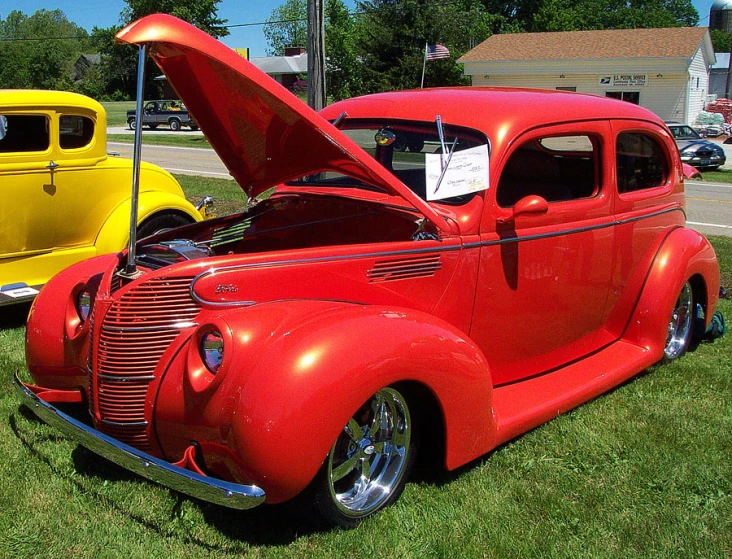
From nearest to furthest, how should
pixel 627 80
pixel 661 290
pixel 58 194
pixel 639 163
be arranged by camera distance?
pixel 661 290 < pixel 639 163 < pixel 58 194 < pixel 627 80

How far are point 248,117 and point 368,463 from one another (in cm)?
179

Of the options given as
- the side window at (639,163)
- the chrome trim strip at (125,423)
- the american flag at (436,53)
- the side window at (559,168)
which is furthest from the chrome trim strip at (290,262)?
the american flag at (436,53)

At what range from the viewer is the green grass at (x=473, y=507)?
3031mm

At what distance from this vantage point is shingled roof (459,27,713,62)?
37.3 meters

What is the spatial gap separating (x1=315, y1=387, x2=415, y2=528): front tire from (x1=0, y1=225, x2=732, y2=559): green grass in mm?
86

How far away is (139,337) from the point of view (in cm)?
304

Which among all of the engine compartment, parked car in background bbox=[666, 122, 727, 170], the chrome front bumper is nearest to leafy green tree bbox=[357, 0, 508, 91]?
parked car in background bbox=[666, 122, 727, 170]

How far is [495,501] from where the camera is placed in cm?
340

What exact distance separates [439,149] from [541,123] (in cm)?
62

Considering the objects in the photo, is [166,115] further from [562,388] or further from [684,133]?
[562,388]

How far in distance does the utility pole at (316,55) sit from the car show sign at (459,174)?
16.7 ft

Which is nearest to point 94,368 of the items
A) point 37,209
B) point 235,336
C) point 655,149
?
point 235,336

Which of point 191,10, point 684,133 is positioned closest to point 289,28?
point 191,10

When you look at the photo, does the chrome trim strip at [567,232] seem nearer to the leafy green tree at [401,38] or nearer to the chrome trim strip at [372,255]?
the chrome trim strip at [372,255]
